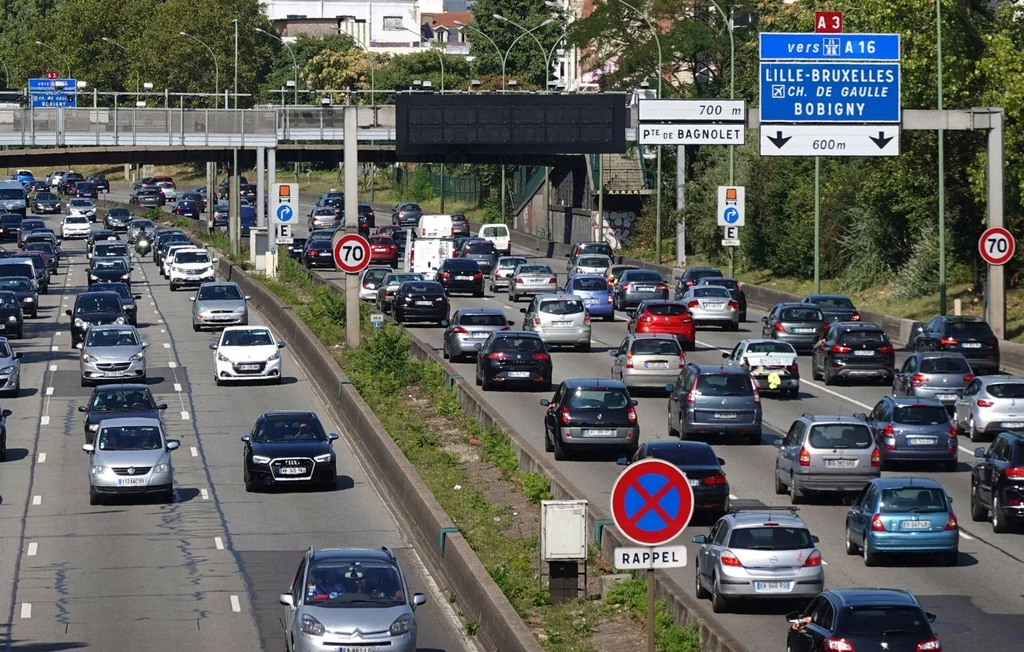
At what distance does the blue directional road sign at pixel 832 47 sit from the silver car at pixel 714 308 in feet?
42.2

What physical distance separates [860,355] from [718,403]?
9.91 metres

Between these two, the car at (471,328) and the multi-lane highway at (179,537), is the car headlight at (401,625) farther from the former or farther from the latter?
the car at (471,328)

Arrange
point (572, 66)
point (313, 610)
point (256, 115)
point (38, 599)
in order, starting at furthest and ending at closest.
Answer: point (572, 66) < point (256, 115) < point (38, 599) < point (313, 610)

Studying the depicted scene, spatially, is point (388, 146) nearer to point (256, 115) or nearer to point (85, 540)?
point (256, 115)

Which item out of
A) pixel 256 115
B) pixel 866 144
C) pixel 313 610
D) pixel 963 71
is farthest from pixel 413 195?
pixel 313 610

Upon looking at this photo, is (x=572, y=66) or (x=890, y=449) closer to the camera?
(x=890, y=449)

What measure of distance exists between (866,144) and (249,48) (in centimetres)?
11842

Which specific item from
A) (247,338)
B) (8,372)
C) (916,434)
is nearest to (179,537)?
(916,434)

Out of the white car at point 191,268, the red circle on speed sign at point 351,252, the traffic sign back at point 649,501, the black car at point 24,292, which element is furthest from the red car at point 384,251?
the traffic sign back at point 649,501

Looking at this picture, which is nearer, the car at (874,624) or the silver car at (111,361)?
the car at (874,624)

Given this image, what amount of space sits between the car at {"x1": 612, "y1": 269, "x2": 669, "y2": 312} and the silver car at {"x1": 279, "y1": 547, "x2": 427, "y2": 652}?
138ft

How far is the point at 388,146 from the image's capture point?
83.8 metres

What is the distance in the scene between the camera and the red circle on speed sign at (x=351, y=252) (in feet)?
136

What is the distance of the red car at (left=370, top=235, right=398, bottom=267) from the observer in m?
78.2
